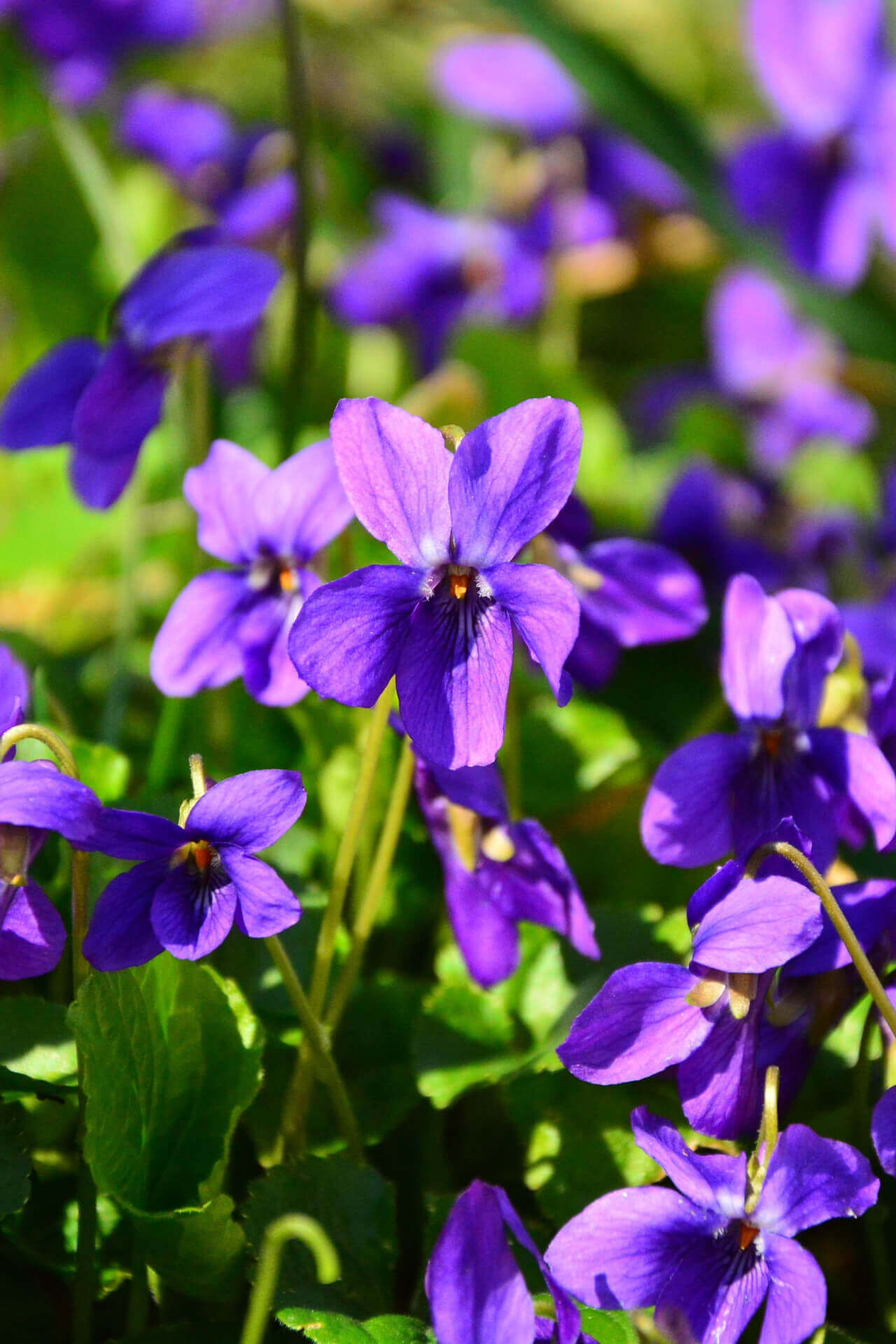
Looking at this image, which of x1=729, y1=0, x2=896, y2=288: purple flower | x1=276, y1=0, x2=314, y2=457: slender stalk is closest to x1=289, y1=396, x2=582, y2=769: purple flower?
x1=276, y1=0, x2=314, y2=457: slender stalk

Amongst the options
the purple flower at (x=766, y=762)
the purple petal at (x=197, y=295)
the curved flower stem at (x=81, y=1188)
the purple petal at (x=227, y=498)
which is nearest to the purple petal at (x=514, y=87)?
the purple petal at (x=197, y=295)

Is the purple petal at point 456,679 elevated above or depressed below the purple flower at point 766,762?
above

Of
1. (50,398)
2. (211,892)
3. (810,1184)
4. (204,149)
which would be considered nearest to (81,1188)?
(211,892)

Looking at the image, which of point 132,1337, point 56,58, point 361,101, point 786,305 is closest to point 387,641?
point 132,1337

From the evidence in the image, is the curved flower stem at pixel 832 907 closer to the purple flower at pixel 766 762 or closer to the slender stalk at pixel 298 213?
the purple flower at pixel 766 762

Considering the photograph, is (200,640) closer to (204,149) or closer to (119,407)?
(119,407)

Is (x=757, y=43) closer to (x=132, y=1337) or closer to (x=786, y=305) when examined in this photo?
(x=786, y=305)
